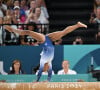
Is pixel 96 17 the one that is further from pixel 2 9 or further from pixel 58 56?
pixel 2 9

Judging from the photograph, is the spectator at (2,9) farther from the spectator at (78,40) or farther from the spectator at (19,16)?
the spectator at (78,40)

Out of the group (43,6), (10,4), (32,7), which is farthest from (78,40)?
(10,4)

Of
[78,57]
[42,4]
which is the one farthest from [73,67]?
[42,4]

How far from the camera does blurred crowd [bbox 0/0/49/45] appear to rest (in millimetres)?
12383

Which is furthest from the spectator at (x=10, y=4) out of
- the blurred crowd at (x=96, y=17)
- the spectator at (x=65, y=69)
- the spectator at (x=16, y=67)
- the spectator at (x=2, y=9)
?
the spectator at (x=65, y=69)

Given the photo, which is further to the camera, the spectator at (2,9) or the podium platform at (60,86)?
the spectator at (2,9)

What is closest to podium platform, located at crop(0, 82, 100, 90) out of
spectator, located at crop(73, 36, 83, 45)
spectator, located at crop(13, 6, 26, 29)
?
spectator, located at crop(73, 36, 83, 45)

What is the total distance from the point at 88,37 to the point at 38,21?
1.54 m

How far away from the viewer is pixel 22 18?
513 inches

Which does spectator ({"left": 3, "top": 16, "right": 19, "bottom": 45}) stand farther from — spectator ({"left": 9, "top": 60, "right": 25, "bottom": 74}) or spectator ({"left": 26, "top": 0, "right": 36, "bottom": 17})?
spectator ({"left": 9, "top": 60, "right": 25, "bottom": 74})

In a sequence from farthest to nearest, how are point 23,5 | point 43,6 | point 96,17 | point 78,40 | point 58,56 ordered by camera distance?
point 43,6
point 23,5
point 96,17
point 78,40
point 58,56

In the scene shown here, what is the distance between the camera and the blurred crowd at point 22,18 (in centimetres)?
1238

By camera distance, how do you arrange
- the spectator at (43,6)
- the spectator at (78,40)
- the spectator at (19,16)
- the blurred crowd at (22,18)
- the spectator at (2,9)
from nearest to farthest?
the spectator at (78,40) → the blurred crowd at (22,18) → the spectator at (19,16) → the spectator at (2,9) → the spectator at (43,6)

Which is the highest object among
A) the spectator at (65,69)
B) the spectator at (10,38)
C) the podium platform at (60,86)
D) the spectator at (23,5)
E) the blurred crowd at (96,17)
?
the spectator at (23,5)
